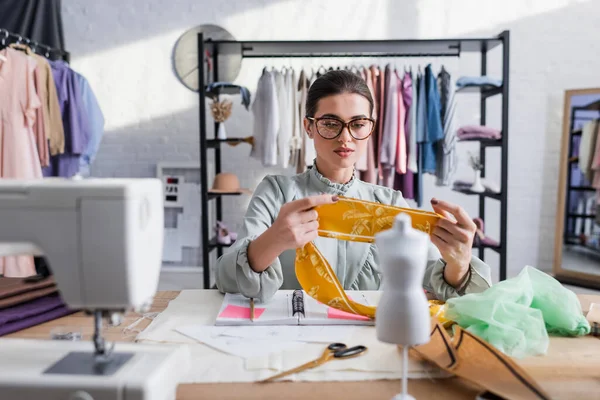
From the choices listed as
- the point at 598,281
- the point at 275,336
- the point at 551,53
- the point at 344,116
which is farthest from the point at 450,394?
the point at 551,53

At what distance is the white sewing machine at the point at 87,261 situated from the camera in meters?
0.82

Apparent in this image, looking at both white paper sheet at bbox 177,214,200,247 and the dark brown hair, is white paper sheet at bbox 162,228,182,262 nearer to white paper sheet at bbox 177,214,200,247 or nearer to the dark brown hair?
white paper sheet at bbox 177,214,200,247

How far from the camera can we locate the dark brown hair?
1649 millimetres

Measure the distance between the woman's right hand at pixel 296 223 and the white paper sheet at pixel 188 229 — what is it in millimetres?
3322

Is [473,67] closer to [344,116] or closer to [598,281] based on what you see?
[598,281]

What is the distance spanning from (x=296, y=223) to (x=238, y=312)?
0.28 metres

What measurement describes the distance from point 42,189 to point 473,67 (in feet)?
13.8

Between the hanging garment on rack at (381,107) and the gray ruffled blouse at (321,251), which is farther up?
the hanging garment on rack at (381,107)

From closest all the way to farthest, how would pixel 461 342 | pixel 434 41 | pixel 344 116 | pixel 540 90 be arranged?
1. pixel 461 342
2. pixel 344 116
3. pixel 434 41
4. pixel 540 90

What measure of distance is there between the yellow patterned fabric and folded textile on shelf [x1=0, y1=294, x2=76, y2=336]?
0.66 meters

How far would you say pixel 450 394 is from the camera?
90 centimetres

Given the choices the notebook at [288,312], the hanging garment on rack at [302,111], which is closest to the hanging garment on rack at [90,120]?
the hanging garment on rack at [302,111]

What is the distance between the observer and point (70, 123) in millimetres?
3658

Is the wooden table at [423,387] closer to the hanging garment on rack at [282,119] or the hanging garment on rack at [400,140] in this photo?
the hanging garment on rack at [400,140]
